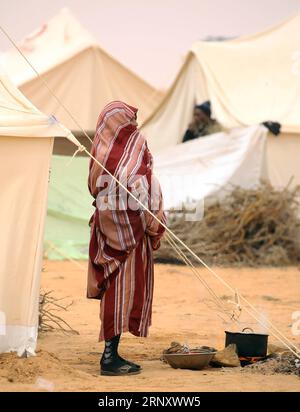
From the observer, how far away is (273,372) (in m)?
4.71

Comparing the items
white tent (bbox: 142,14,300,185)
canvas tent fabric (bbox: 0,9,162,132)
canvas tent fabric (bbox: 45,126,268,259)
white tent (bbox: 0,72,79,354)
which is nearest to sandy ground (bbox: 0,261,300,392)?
white tent (bbox: 0,72,79,354)

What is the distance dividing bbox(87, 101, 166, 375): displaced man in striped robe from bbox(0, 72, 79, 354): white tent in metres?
0.21

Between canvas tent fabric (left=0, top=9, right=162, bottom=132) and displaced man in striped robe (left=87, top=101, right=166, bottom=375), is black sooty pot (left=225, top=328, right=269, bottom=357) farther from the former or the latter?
canvas tent fabric (left=0, top=9, right=162, bottom=132)

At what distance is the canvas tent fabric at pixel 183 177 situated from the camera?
10.3 m

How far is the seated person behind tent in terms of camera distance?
11.5m

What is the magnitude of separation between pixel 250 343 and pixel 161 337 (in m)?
0.97

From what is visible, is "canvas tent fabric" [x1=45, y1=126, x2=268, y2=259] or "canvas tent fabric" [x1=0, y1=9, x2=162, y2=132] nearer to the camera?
"canvas tent fabric" [x1=45, y1=126, x2=268, y2=259]

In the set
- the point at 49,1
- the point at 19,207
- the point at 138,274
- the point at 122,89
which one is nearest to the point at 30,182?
the point at 19,207

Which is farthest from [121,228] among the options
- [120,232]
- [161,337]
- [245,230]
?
[245,230]

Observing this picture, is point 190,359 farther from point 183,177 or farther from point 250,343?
point 183,177

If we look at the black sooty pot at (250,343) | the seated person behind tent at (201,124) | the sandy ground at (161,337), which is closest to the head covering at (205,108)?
the seated person behind tent at (201,124)

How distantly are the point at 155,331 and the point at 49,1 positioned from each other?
45.5 feet

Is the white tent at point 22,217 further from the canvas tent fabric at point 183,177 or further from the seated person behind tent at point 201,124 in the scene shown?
the seated person behind tent at point 201,124
